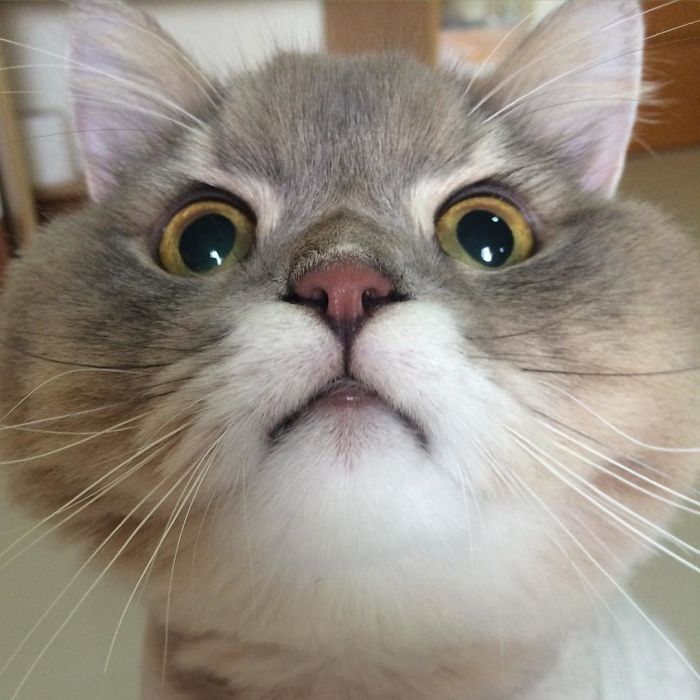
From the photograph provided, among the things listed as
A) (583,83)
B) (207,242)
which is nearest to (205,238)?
(207,242)

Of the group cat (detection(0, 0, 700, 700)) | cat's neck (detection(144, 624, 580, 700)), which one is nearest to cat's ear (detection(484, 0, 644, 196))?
cat (detection(0, 0, 700, 700))

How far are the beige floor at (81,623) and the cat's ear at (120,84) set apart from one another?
445 millimetres

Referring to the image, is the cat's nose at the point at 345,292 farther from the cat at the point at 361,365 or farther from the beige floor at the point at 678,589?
the beige floor at the point at 678,589

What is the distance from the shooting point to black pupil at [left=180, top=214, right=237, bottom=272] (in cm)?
70

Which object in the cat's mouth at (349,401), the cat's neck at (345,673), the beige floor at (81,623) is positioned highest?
the cat's mouth at (349,401)

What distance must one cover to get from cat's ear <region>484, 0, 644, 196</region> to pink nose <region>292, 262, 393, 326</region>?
0.32m

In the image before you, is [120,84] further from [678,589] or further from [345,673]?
[678,589]

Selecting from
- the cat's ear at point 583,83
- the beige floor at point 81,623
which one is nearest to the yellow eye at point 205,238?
the cat's ear at point 583,83

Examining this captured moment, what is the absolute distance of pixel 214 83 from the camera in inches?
33.0

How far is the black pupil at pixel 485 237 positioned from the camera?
68 centimetres

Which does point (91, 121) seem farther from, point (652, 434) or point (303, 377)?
point (652, 434)

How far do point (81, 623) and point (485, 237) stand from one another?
0.74m

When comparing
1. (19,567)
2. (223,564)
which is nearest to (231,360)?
(223,564)

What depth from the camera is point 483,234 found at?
688 millimetres
